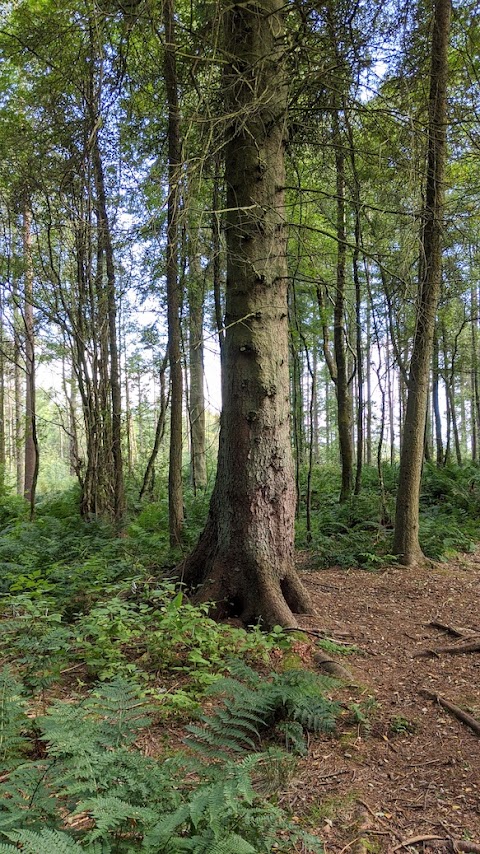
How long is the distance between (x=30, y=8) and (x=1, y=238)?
11.0 ft

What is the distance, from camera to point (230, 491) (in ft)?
13.6

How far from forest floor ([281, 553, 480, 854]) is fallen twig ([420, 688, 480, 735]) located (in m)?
0.03

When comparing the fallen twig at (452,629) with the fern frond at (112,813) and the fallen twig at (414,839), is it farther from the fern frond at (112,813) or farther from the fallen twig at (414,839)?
the fern frond at (112,813)

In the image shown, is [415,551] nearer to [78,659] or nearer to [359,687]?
[359,687]

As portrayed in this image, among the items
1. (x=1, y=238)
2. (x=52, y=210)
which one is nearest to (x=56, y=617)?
(x=52, y=210)

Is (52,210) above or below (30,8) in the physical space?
below

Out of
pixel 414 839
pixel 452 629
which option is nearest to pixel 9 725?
pixel 414 839

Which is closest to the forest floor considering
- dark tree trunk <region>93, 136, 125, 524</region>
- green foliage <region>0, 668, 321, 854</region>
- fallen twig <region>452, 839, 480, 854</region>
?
fallen twig <region>452, 839, 480, 854</region>

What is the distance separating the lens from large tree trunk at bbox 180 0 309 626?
4039 millimetres

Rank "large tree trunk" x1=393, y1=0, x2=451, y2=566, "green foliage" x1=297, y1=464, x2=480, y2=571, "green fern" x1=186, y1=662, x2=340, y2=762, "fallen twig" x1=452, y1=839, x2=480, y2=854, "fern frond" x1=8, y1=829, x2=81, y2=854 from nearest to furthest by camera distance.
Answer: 1. "fern frond" x1=8, y1=829, x2=81, y2=854
2. "fallen twig" x1=452, y1=839, x2=480, y2=854
3. "green fern" x1=186, y1=662, x2=340, y2=762
4. "large tree trunk" x1=393, y1=0, x2=451, y2=566
5. "green foliage" x1=297, y1=464, x2=480, y2=571

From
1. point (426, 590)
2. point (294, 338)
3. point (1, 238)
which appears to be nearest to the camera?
point (426, 590)

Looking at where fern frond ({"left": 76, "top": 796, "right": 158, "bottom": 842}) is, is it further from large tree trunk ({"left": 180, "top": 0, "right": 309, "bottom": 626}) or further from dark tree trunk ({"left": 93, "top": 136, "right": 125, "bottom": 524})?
dark tree trunk ({"left": 93, "top": 136, "right": 125, "bottom": 524})

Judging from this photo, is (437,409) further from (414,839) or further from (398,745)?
(414,839)

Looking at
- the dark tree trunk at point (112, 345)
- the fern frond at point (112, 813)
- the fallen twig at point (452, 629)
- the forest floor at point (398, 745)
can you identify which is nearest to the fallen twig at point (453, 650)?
the forest floor at point (398, 745)
